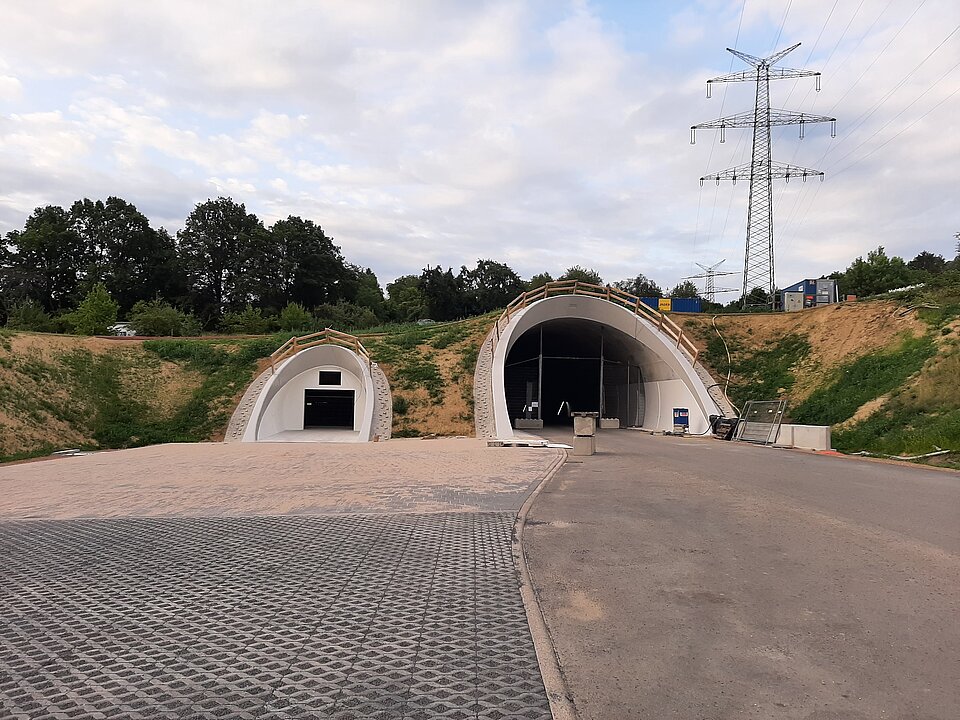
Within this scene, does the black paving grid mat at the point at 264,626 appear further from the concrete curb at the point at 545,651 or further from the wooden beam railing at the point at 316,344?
the wooden beam railing at the point at 316,344

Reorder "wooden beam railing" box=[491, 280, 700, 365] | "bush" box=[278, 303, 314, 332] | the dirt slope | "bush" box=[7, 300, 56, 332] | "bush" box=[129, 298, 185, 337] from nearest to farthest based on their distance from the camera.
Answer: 1. the dirt slope
2. "wooden beam railing" box=[491, 280, 700, 365]
3. "bush" box=[7, 300, 56, 332]
4. "bush" box=[129, 298, 185, 337]
5. "bush" box=[278, 303, 314, 332]

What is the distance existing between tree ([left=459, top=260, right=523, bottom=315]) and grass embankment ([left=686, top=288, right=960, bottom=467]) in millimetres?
35973

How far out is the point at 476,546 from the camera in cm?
602

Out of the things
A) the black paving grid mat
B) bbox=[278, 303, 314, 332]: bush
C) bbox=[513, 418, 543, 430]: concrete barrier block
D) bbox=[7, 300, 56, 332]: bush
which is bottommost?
bbox=[513, 418, 543, 430]: concrete barrier block

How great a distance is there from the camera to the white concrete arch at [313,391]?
23.7 metres

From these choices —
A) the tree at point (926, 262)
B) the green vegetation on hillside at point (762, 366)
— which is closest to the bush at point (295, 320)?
the green vegetation on hillside at point (762, 366)

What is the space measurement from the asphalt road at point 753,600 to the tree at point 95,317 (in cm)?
4142

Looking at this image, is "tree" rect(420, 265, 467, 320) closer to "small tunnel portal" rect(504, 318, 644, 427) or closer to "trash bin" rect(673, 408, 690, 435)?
"small tunnel portal" rect(504, 318, 644, 427)

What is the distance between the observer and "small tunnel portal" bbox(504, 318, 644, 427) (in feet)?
99.0

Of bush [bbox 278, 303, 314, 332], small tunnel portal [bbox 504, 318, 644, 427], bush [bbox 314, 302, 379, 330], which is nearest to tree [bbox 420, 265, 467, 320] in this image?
bush [bbox 314, 302, 379, 330]

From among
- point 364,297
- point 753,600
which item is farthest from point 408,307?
point 753,600

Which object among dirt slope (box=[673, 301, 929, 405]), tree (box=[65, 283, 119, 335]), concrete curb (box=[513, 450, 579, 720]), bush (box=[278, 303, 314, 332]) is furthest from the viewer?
bush (box=[278, 303, 314, 332])

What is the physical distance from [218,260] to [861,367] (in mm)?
61701

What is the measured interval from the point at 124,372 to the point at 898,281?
6081cm
